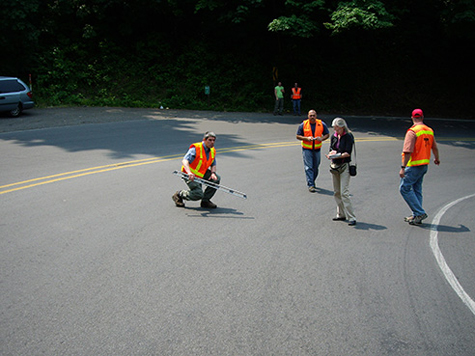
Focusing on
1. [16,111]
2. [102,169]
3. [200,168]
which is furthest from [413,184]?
[16,111]

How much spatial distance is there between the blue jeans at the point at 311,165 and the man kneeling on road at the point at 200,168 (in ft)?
8.82

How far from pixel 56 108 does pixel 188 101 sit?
6877 millimetres

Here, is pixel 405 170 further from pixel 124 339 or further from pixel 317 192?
pixel 124 339

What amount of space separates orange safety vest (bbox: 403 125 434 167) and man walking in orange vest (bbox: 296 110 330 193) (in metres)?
2.85

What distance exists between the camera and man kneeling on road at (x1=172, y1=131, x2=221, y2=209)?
9.09 metres

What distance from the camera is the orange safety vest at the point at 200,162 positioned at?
916 centimetres

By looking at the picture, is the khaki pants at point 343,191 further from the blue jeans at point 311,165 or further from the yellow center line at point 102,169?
the yellow center line at point 102,169

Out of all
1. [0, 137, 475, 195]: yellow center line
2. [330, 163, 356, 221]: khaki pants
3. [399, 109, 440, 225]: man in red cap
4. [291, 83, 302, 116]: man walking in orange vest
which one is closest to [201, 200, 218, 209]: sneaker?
[330, 163, 356, 221]: khaki pants

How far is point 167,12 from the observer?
29.9 meters

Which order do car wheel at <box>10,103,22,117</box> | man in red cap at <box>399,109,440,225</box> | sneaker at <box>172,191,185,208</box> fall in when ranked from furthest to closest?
car wheel at <box>10,103,22,117</box> < sneaker at <box>172,191,185,208</box> < man in red cap at <box>399,109,440,225</box>

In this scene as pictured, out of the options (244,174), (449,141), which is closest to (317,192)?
(244,174)

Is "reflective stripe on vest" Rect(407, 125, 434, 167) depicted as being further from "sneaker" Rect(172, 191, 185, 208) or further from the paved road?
"sneaker" Rect(172, 191, 185, 208)

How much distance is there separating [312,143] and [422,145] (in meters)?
3.17

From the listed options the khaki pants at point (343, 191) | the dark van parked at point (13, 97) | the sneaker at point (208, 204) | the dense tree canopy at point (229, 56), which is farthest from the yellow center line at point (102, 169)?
the dense tree canopy at point (229, 56)
